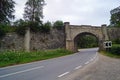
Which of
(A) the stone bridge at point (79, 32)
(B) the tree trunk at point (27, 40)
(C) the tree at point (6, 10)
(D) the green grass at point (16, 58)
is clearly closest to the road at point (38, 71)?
(D) the green grass at point (16, 58)

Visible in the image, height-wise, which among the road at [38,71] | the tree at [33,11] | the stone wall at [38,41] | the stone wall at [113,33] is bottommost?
the road at [38,71]

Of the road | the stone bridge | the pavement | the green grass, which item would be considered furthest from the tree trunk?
the pavement

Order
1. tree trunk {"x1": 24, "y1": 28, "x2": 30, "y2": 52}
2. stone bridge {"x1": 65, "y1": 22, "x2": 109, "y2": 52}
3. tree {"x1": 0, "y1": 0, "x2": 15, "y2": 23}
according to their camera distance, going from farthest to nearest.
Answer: stone bridge {"x1": 65, "y1": 22, "x2": 109, "y2": 52}
tree trunk {"x1": 24, "y1": 28, "x2": 30, "y2": 52}
tree {"x1": 0, "y1": 0, "x2": 15, "y2": 23}

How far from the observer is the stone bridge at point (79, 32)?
49422 mm

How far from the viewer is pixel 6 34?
39344mm

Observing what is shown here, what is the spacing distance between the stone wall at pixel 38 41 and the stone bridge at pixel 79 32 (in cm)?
143

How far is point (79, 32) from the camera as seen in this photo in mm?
51250

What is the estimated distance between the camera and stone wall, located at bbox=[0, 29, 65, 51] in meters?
39.6

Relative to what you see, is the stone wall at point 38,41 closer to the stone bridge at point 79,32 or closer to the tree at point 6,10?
the stone bridge at point 79,32

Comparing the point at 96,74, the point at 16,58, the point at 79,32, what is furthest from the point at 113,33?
the point at 96,74

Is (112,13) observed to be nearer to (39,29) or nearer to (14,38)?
(39,29)

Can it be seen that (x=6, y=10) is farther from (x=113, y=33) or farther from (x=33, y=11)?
(x=113, y=33)

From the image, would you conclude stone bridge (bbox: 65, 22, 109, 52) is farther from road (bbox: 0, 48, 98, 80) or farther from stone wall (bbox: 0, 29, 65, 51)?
road (bbox: 0, 48, 98, 80)

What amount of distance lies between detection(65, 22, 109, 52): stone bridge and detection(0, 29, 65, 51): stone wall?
1.43 meters
